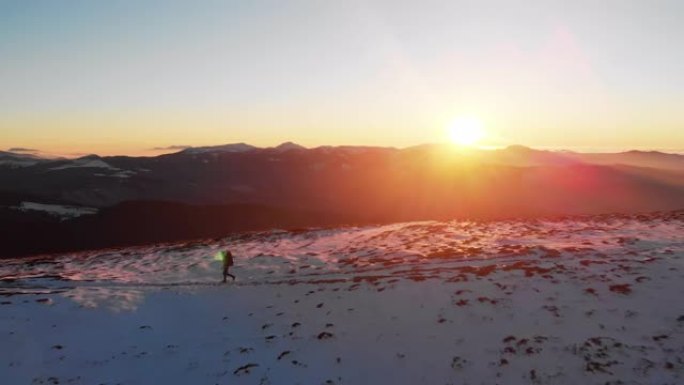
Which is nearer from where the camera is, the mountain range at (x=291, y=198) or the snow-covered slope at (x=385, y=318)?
the snow-covered slope at (x=385, y=318)

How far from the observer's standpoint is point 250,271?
2798 centimetres

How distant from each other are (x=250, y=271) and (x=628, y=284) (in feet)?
55.4

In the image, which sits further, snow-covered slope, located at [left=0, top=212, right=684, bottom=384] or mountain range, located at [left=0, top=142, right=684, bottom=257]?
mountain range, located at [left=0, top=142, right=684, bottom=257]

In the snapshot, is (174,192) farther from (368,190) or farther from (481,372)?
(481,372)

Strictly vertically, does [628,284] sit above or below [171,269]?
above

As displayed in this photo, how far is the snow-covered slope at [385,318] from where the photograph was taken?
15.3 m

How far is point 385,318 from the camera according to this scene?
61.6ft

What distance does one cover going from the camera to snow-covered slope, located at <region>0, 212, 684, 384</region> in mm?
15258

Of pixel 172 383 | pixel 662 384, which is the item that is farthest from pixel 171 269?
pixel 662 384

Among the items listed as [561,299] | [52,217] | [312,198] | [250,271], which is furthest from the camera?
[312,198]

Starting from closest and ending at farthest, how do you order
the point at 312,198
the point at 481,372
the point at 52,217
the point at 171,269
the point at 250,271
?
the point at 481,372
the point at 250,271
the point at 171,269
the point at 52,217
the point at 312,198

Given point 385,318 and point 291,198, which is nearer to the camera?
point 385,318

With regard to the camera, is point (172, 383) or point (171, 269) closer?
point (172, 383)

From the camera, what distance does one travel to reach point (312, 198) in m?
168
